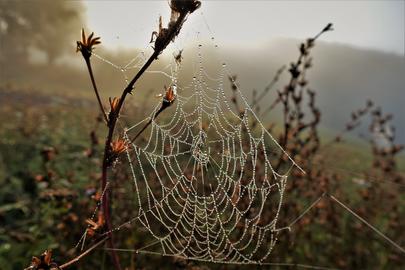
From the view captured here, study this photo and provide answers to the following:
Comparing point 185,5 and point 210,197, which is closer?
point 185,5

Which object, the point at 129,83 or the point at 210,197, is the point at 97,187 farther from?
the point at 129,83

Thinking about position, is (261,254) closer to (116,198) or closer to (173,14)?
(116,198)

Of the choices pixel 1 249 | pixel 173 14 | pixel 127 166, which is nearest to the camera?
pixel 173 14

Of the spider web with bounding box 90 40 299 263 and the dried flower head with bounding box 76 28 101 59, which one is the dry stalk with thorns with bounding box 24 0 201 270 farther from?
the spider web with bounding box 90 40 299 263

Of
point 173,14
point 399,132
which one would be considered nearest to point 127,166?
point 173,14

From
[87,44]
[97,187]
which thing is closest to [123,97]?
[87,44]

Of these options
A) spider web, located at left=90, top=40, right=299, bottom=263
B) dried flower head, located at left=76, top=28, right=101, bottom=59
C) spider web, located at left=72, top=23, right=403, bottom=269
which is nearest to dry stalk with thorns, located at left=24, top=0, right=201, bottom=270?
dried flower head, located at left=76, top=28, right=101, bottom=59

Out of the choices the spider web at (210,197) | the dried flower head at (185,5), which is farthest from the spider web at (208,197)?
the dried flower head at (185,5)

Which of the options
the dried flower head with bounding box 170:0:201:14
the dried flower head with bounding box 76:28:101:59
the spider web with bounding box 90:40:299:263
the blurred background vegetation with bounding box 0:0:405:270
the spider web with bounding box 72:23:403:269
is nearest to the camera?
the dried flower head with bounding box 170:0:201:14

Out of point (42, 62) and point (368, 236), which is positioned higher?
point (42, 62)

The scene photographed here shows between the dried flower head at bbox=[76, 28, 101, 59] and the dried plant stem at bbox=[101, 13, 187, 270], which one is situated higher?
the dried flower head at bbox=[76, 28, 101, 59]

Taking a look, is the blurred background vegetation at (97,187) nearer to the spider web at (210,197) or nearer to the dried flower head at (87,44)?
the spider web at (210,197)
